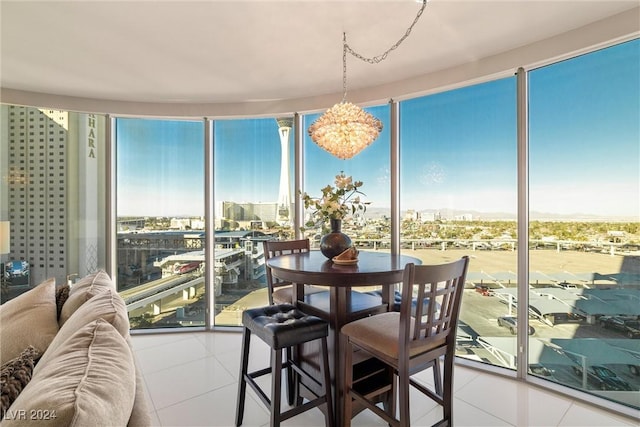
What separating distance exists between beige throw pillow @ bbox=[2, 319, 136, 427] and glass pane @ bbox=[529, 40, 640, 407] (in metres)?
2.95

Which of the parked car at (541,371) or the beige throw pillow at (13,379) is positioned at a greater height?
the beige throw pillow at (13,379)

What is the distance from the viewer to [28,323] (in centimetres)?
154

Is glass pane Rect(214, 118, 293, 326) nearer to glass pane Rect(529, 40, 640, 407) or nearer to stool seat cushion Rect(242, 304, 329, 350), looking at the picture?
stool seat cushion Rect(242, 304, 329, 350)

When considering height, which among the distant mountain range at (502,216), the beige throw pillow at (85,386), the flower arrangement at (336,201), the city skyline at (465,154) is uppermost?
the city skyline at (465,154)

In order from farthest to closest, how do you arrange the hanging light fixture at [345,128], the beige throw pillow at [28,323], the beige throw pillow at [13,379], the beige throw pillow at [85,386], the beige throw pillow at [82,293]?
the hanging light fixture at [345,128]
the beige throw pillow at [82,293]
the beige throw pillow at [28,323]
the beige throw pillow at [13,379]
the beige throw pillow at [85,386]

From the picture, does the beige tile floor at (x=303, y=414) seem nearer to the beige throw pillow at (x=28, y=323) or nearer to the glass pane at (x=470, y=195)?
the glass pane at (x=470, y=195)

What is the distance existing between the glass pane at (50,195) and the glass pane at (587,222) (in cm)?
453

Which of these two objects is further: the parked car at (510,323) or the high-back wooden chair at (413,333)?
the parked car at (510,323)

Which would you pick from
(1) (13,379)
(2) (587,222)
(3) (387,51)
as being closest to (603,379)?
(2) (587,222)

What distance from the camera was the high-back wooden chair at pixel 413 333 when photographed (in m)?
1.55

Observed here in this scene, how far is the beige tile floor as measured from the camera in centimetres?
208

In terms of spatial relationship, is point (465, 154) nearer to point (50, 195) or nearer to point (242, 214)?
point (242, 214)

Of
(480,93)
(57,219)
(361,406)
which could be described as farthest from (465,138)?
(57,219)

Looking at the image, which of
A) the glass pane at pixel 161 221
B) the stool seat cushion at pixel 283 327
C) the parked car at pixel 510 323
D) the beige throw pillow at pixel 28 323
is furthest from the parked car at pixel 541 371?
the glass pane at pixel 161 221
